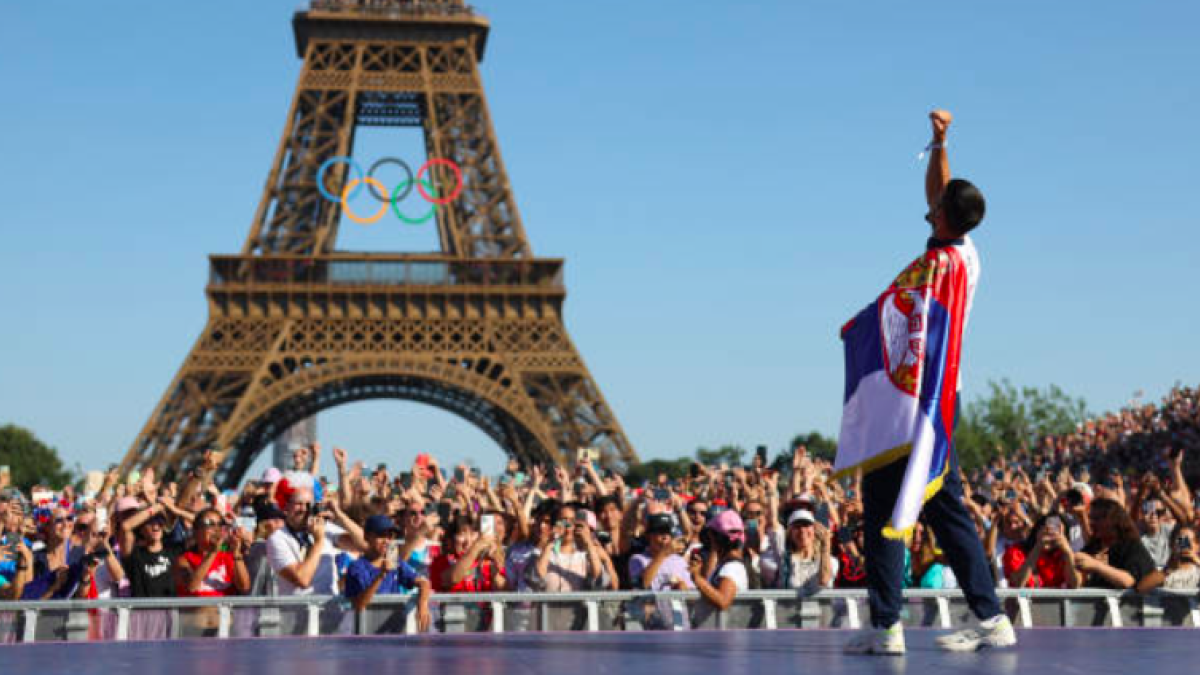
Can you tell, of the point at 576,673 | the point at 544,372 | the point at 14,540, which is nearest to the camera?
the point at 576,673

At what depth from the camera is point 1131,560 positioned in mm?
8102

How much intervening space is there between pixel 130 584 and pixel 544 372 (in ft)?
103

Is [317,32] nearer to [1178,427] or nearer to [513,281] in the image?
[513,281]

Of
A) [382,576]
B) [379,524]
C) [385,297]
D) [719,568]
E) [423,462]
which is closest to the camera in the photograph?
[382,576]

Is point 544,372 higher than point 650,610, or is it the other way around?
point 544,372

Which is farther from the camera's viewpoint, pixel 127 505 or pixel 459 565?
pixel 127 505

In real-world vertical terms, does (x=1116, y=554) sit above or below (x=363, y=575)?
above

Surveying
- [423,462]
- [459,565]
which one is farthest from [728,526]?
[423,462]

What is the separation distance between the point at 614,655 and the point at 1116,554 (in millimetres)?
4085

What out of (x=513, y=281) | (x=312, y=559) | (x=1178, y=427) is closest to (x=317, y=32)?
(x=513, y=281)

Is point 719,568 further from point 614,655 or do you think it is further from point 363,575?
point 614,655

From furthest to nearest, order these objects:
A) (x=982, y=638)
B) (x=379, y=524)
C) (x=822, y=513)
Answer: (x=822, y=513)
(x=379, y=524)
(x=982, y=638)

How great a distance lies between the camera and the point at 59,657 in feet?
17.7

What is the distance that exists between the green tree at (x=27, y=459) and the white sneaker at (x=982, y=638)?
71.2 meters
